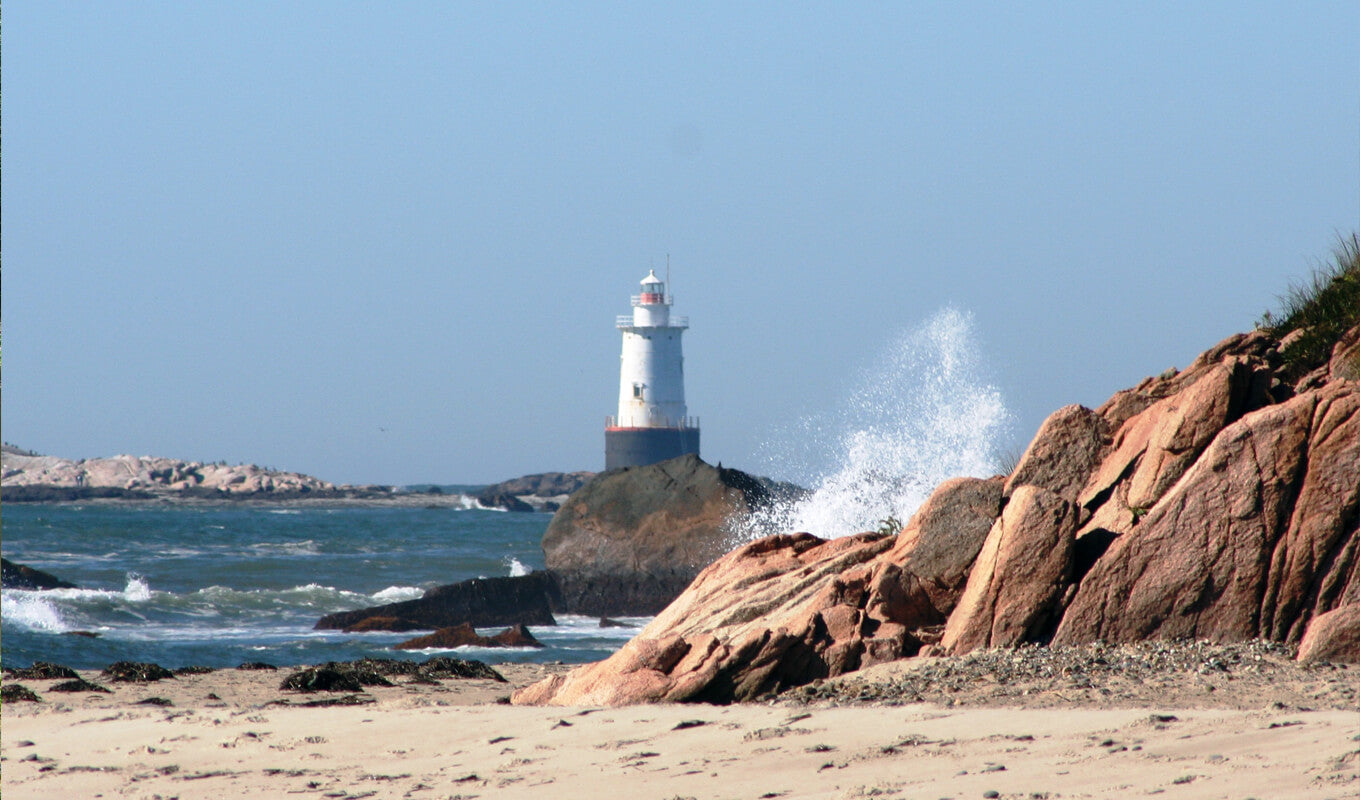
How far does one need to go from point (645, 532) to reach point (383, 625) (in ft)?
16.3

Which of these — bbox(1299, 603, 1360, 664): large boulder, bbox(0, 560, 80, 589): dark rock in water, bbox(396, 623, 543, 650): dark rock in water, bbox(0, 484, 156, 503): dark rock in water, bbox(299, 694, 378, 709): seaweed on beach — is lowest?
A: bbox(396, 623, 543, 650): dark rock in water

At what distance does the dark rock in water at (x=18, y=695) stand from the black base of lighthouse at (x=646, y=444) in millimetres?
47402

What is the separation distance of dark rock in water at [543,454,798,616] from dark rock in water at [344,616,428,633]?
360cm

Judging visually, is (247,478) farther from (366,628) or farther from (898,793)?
(898,793)

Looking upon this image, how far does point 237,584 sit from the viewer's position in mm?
31734

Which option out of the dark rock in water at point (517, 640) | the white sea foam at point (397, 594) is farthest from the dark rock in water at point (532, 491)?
the dark rock in water at point (517, 640)

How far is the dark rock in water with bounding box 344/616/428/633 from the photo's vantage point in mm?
21984

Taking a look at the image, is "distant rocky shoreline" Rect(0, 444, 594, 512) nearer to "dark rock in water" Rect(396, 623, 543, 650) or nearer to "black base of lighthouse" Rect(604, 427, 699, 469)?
"black base of lighthouse" Rect(604, 427, 699, 469)

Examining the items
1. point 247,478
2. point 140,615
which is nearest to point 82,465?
point 247,478

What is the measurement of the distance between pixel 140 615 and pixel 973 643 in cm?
1862

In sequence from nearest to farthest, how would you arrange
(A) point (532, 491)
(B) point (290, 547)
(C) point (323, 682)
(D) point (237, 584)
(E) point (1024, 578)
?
(E) point (1024, 578) < (C) point (323, 682) < (D) point (237, 584) < (B) point (290, 547) < (A) point (532, 491)

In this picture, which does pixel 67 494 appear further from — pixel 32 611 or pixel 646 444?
pixel 32 611

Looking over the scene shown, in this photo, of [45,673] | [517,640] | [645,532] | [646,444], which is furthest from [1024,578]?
[646,444]

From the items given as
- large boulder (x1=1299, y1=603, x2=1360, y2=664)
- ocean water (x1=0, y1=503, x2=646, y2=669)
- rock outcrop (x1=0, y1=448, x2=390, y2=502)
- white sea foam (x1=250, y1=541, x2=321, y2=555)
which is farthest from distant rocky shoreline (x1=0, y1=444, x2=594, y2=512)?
large boulder (x1=1299, y1=603, x2=1360, y2=664)
